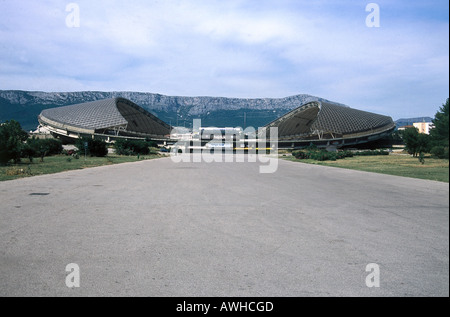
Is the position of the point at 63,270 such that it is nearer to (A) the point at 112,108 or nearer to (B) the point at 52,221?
(B) the point at 52,221

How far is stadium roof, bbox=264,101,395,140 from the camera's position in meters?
103

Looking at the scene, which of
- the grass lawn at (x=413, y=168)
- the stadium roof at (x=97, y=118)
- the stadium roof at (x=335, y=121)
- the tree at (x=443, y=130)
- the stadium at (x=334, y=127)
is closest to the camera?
the tree at (x=443, y=130)

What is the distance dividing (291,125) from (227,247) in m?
121

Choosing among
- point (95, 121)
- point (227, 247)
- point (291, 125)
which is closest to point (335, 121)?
point (291, 125)

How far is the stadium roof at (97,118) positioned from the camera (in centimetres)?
10469

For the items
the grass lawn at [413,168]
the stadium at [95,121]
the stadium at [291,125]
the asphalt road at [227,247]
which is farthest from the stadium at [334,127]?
the asphalt road at [227,247]

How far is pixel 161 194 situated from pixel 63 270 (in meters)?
7.59

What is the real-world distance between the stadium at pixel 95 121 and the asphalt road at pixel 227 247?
9562cm

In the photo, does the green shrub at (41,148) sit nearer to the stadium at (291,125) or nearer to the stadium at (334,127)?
the stadium at (291,125)

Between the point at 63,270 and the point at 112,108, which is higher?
the point at 112,108

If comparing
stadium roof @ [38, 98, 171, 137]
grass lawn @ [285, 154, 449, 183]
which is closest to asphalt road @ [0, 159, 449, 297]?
grass lawn @ [285, 154, 449, 183]

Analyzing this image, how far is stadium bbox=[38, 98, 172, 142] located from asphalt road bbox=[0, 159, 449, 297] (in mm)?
95618
